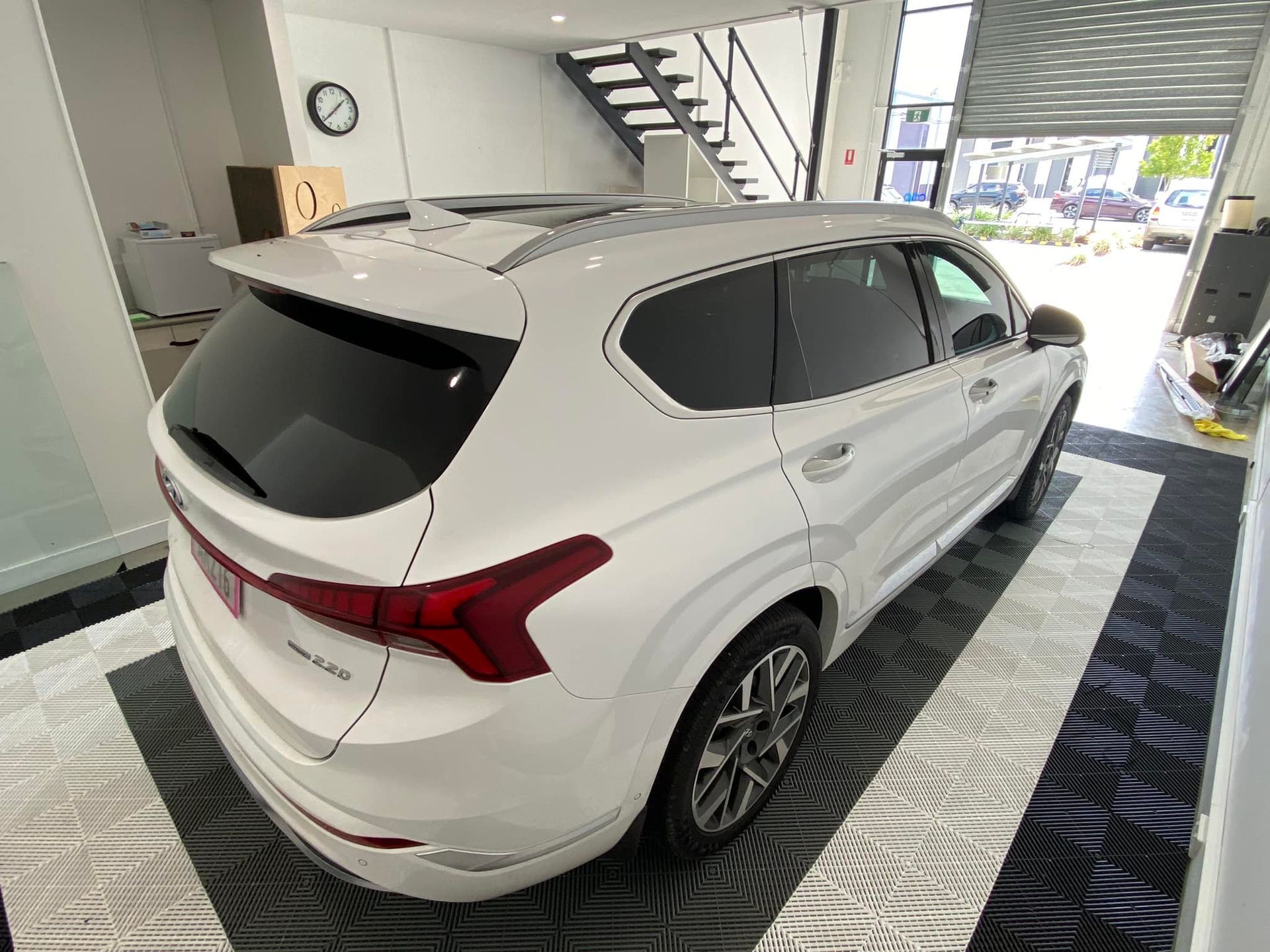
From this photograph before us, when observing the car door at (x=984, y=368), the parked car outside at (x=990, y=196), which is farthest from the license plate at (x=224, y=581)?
the parked car outside at (x=990, y=196)

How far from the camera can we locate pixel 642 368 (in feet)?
3.72

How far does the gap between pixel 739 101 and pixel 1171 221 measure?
24.7ft

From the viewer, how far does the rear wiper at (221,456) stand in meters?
1.06

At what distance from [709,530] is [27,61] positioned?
9.15 ft

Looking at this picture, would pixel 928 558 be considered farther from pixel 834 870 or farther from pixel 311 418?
pixel 311 418

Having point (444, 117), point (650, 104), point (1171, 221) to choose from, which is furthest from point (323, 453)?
point (1171, 221)

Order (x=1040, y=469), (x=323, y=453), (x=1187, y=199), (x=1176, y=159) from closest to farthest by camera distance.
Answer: (x=323, y=453)
(x=1040, y=469)
(x=1176, y=159)
(x=1187, y=199)

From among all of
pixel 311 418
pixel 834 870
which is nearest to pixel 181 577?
pixel 311 418

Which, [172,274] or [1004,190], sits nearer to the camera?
[172,274]

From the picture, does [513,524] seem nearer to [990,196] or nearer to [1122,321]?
[1122,321]

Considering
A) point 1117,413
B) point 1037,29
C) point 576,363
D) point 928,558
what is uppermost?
point 1037,29

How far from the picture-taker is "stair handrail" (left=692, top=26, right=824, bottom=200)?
7.70 meters

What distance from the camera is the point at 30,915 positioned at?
1407 millimetres

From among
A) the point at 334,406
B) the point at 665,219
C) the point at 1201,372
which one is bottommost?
the point at 1201,372
